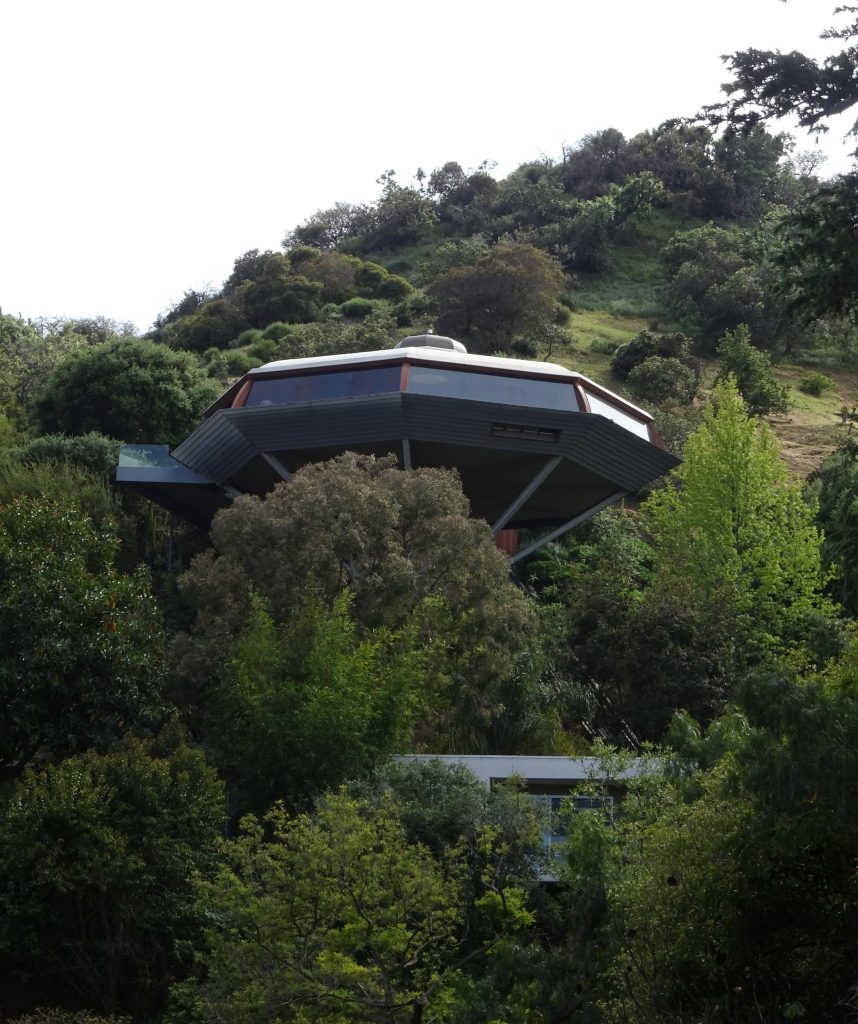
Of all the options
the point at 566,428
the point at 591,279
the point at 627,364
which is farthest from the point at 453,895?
the point at 591,279

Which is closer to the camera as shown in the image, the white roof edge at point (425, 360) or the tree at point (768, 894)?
the tree at point (768, 894)

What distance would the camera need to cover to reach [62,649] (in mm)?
26609

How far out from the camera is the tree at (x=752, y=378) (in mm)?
61438

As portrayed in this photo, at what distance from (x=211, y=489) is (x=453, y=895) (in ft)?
77.7

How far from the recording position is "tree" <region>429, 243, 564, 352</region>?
223 ft

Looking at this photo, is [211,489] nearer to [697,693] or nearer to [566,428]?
[566,428]

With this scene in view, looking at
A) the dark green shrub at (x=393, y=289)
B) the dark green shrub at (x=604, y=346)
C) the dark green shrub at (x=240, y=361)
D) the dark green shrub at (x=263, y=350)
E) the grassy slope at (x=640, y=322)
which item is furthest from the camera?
the dark green shrub at (x=393, y=289)

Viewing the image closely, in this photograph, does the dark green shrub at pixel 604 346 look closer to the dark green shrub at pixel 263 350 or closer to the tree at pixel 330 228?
the dark green shrub at pixel 263 350

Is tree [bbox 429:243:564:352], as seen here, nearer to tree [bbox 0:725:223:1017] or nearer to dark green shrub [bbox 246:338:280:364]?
dark green shrub [bbox 246:338:280:364]

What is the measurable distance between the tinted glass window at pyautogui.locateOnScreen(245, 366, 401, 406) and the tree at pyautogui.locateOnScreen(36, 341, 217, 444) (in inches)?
506

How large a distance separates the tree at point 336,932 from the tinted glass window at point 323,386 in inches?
744

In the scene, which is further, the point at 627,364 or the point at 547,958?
the point at 627,364

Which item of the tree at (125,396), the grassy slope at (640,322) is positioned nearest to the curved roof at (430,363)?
the tree at (125,396)

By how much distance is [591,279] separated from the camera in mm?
91375
